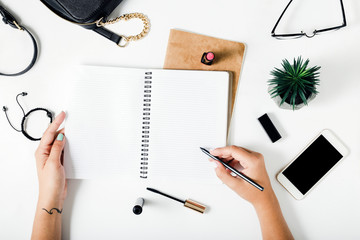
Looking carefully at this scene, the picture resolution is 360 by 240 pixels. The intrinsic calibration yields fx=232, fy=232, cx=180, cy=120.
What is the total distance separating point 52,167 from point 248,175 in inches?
25.0

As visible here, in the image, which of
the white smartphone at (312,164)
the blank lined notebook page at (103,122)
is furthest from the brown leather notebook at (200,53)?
the white smartphone at (312,164)

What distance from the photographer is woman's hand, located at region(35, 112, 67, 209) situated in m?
0.75

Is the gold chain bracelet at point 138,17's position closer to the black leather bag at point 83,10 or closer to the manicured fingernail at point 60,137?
the black leather bag at point 83,10

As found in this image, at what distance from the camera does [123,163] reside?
0.79 metres

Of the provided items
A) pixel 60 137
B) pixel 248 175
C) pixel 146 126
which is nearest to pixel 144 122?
pixel 146 126

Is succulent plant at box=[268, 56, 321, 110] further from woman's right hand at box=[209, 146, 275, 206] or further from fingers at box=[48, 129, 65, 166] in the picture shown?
fingers at box=[48, 129, 65, 166]

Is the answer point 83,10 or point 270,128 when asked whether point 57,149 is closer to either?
point 83,10

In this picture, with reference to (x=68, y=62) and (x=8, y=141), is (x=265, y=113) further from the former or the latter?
(x=8, y=141)

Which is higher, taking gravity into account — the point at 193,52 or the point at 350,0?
the point at 350,0

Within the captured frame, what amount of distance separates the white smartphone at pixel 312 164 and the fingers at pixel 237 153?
0.46ft

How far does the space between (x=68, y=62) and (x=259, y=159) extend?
72cm

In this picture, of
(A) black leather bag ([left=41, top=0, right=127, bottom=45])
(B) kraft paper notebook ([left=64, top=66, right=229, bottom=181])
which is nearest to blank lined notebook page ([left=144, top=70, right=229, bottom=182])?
(B) kraft paper notebook ([left=64, top=66, right=229, bottom=181])

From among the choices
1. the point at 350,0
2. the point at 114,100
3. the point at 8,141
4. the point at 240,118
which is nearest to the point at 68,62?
the point at 114,100

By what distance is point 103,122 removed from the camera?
0.79 m
